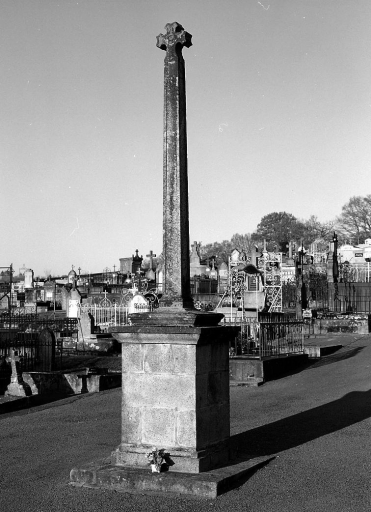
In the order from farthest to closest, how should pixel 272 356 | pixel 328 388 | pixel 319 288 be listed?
1. pixel 319 288
2. pixel 272 356
3. pixel 328 388

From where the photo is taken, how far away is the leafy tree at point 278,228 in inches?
3677

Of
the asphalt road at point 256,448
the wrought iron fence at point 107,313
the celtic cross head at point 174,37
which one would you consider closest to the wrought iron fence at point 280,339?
the asphalt road at point 256,448

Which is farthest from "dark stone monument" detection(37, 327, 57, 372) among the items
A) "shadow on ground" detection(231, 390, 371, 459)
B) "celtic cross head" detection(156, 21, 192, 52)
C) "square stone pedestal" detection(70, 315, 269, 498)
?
"celtic cross head" detection(156, 21, 192, 52)

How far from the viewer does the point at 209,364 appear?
24.2ft

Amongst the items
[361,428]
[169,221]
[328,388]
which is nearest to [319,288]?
[328,388]

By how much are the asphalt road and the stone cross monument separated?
2186 mm

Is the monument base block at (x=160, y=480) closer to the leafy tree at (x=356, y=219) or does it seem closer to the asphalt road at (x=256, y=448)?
the asphalt road at (x=256, y=448)

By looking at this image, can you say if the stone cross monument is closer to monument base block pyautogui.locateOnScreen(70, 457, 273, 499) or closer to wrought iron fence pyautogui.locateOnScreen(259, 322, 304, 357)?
monument base block pyautogui.locateOnScreen(70, 457, 273, 499)

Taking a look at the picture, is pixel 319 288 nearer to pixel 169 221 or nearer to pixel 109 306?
pixel 109 306

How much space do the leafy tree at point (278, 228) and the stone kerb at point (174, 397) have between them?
83918 mm

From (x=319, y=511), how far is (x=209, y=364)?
6.30ft

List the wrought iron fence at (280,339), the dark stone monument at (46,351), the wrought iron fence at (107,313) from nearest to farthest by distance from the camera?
the wrought iron fence at (280,339) → the dark stone monument at (46,351) → the wrought iron fence at (107,313)

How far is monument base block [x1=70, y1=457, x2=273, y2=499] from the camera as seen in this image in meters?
6.63

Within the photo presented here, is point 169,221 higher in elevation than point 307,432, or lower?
higher
